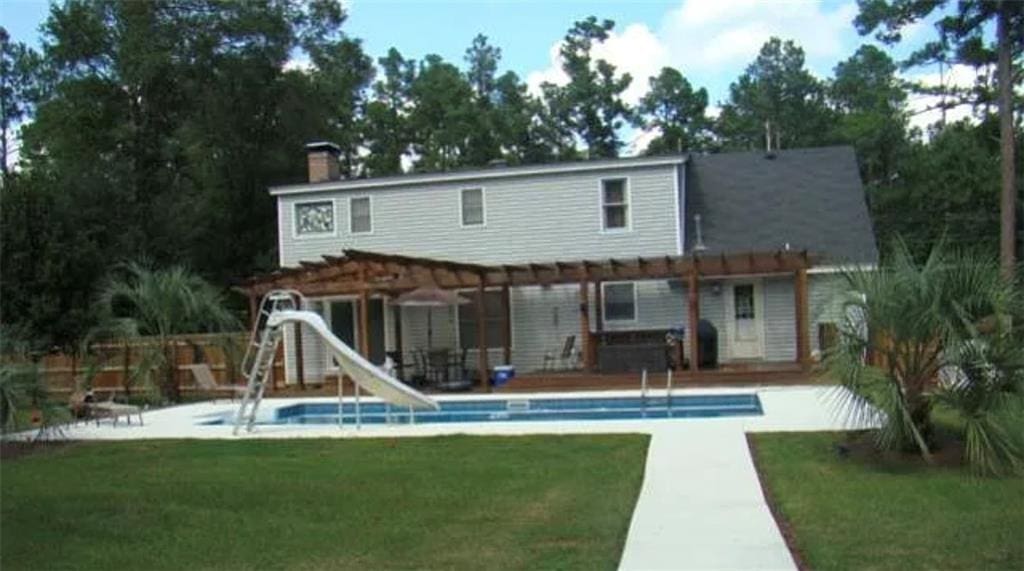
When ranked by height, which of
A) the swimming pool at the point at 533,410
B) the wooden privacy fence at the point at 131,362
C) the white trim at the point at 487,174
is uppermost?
the white trim at the point at 487,174

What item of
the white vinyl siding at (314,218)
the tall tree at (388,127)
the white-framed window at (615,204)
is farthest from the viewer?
the tall tree at (388,127)

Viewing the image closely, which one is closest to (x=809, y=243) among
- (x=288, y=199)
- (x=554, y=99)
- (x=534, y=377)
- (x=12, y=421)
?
(x=534, y=377)

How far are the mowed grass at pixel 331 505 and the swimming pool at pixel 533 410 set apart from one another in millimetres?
3503

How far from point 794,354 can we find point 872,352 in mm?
13623

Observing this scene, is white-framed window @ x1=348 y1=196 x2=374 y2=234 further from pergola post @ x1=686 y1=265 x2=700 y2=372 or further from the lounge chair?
the lounge chair

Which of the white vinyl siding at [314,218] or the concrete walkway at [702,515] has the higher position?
the white vinyl siding at [314,218]

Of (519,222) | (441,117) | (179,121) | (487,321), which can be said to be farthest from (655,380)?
(441,117)

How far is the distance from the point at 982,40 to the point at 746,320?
1103 cm

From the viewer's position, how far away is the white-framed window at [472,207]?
79.3 ft

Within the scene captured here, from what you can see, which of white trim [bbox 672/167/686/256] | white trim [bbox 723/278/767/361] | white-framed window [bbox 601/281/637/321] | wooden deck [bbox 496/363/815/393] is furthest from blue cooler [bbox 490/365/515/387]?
white trim [bbox 723/278/767/361]

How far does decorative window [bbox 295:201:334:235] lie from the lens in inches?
995

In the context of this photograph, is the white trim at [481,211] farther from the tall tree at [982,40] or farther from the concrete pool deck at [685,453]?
the tall tree at [982,40]

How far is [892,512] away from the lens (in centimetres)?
720

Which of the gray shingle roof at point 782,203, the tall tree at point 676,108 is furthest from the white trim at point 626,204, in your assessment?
the tall tree at point 676,108
